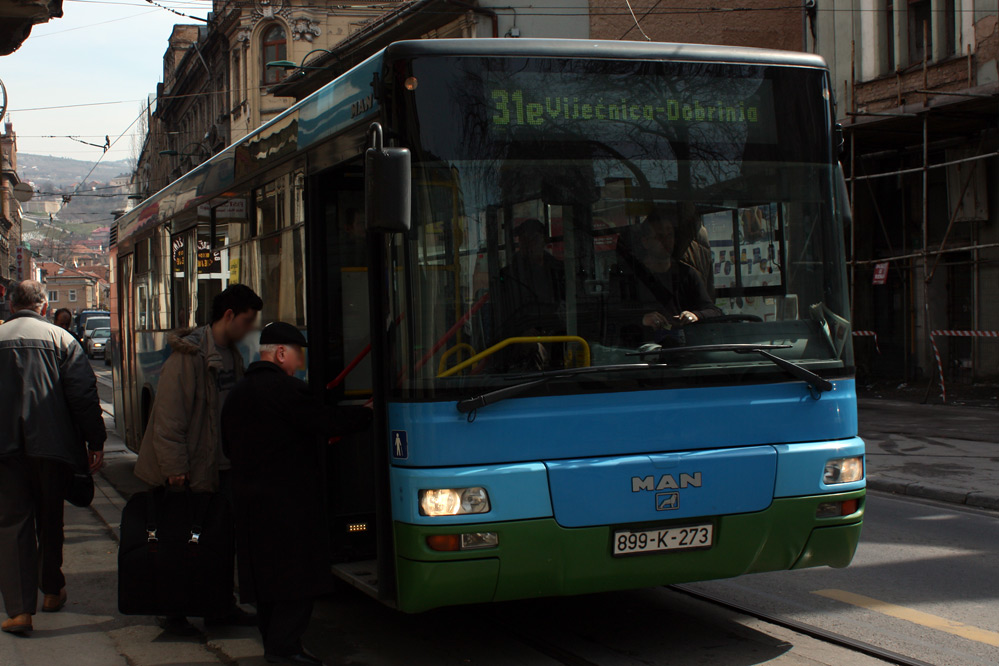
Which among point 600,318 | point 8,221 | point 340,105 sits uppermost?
point 8,221

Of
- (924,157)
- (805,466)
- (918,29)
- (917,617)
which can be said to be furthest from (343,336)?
(918,29)

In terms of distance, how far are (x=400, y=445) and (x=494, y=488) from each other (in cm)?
47

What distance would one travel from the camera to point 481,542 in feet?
15.0

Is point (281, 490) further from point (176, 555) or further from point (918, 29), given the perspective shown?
point (918, 29)

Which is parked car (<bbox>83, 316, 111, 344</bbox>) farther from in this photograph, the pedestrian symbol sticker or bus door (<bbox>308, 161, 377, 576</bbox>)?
the pedestrian symbol sticker

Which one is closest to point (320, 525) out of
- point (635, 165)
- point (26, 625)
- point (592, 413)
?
point (592, 413)

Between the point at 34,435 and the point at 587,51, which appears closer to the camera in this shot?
the point at 587,51

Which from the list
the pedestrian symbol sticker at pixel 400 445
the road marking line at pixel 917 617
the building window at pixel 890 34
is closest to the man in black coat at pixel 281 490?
the pedestrian symbol sticker at pixel 400 445

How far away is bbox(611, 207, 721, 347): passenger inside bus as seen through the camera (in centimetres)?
479

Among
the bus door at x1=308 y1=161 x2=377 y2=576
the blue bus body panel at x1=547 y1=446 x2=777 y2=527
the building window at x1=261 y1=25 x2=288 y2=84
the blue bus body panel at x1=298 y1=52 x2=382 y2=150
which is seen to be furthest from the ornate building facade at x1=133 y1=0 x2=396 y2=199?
the blue bus body panel at x1=547 y1=446 x2=777 y2=527

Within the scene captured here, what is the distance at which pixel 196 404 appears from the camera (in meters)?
5.61

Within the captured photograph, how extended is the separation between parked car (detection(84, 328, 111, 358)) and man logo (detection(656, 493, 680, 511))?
155 feet

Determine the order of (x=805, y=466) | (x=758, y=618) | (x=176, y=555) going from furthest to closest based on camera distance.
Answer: (x=758, y=618)
(x=176, y=555)
(x=805, y=466)

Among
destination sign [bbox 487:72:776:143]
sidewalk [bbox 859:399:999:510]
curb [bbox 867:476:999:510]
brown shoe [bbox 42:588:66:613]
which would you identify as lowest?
curb [bbox 867:476:999:510]
